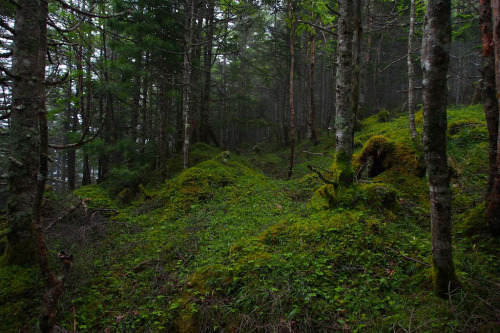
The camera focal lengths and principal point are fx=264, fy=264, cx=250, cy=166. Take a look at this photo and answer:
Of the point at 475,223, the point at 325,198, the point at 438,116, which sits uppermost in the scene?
the point at 438,116

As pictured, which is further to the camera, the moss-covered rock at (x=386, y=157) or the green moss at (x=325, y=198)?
the moss-covered rock at (x=386, y=157)

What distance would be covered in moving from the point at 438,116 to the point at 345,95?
10.3 feet

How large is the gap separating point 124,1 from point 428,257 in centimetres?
1473

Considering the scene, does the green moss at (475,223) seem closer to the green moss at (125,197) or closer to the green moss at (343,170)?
the green moss at (343,170)

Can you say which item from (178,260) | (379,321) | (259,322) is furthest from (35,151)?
(379,321)

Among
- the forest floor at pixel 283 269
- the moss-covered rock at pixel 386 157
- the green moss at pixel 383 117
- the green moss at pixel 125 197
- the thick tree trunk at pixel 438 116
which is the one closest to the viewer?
the thick tree trunk at pixel 438 116

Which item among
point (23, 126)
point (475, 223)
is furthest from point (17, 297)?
point (475, 223)

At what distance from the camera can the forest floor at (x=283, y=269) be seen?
3.07 meters

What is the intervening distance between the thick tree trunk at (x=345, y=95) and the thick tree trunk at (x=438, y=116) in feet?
9.18

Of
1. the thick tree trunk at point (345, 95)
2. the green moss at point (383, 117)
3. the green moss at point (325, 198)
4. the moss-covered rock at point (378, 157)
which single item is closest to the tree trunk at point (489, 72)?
the thick tree trunk at point (345, 95)

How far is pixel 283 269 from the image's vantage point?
3869 millimetres

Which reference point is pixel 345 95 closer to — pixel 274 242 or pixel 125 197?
pixel 274 242

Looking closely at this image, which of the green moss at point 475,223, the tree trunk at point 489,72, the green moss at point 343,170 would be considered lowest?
the green moss at point 475,223

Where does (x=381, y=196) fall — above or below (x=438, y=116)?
below
